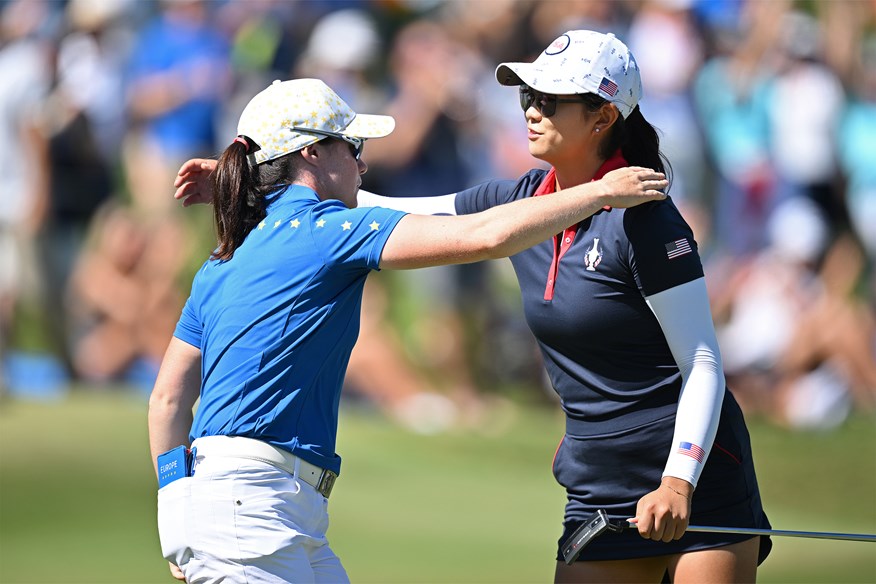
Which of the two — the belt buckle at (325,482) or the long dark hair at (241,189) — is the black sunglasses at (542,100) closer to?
the long dark hair at (241,189)

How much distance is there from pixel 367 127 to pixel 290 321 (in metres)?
0.59

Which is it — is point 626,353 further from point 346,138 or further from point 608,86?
point 346,138

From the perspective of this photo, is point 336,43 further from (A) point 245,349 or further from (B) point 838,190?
(A) point 245,349

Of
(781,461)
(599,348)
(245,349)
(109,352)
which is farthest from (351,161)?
(109,352)

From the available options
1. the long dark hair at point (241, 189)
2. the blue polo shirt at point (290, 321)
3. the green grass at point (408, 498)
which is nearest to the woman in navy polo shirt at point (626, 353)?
the blue polo shirt at point (290, 321)

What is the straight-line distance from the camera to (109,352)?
11180 millimetres

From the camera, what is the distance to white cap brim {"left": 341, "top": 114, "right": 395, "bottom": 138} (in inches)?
135

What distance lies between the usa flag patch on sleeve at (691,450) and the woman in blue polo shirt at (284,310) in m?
0.67

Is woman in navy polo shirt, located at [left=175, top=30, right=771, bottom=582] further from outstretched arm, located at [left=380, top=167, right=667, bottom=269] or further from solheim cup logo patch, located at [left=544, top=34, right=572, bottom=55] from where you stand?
outstretched arm, located at [left=380, top=167, right=667, bottom=269]

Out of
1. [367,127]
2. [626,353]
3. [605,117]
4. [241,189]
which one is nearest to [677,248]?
[626,353]

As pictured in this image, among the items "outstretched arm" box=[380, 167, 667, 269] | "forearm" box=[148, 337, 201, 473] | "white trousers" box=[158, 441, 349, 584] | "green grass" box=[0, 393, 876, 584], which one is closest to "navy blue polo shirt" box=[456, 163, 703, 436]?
"outstretched arm" box=[380, 167, 667, 269]

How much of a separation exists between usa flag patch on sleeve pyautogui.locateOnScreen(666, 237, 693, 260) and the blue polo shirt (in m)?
0.69

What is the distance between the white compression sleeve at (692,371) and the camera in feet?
10.8

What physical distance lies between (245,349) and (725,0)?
9604mm
